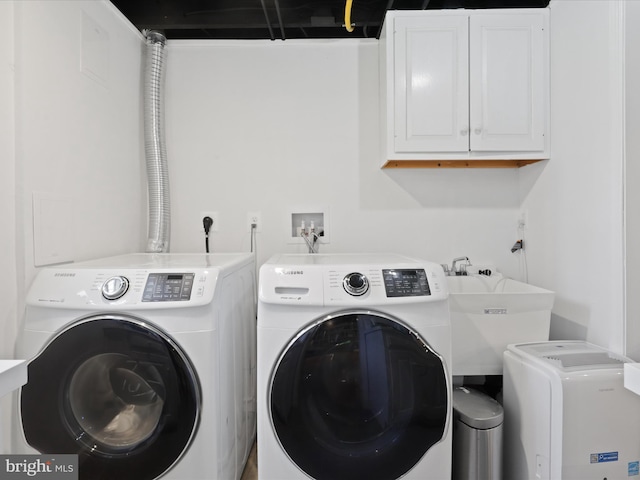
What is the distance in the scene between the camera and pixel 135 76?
1946mm

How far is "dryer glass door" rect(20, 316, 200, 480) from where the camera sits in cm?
112

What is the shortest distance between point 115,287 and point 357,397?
0.88 m

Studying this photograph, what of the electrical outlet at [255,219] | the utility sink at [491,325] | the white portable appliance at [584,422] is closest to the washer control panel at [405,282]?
the utility sink at [491,325]

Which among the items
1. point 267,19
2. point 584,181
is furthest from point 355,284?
point 267,19

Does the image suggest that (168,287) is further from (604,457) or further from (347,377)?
(604,457)

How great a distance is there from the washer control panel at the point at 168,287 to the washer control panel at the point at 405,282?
664 mm

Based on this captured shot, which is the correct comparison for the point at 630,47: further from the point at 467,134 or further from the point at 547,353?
the point at 547,353

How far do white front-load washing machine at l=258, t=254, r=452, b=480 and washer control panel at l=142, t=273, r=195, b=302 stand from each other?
0.25m

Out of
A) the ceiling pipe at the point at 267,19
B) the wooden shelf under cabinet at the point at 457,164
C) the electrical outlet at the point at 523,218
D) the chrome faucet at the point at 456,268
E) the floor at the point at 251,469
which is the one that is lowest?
the floor at the point at 251,469

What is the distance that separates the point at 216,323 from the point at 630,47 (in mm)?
1803

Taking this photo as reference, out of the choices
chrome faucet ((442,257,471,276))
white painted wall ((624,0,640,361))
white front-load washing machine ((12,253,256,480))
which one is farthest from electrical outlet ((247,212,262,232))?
white painted wall ((624,0,640,361))

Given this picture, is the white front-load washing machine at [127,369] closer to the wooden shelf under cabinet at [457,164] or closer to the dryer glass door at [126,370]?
the dryer glass door at [126,370]

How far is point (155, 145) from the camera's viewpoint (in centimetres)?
191

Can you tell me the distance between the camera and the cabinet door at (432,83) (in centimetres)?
171
